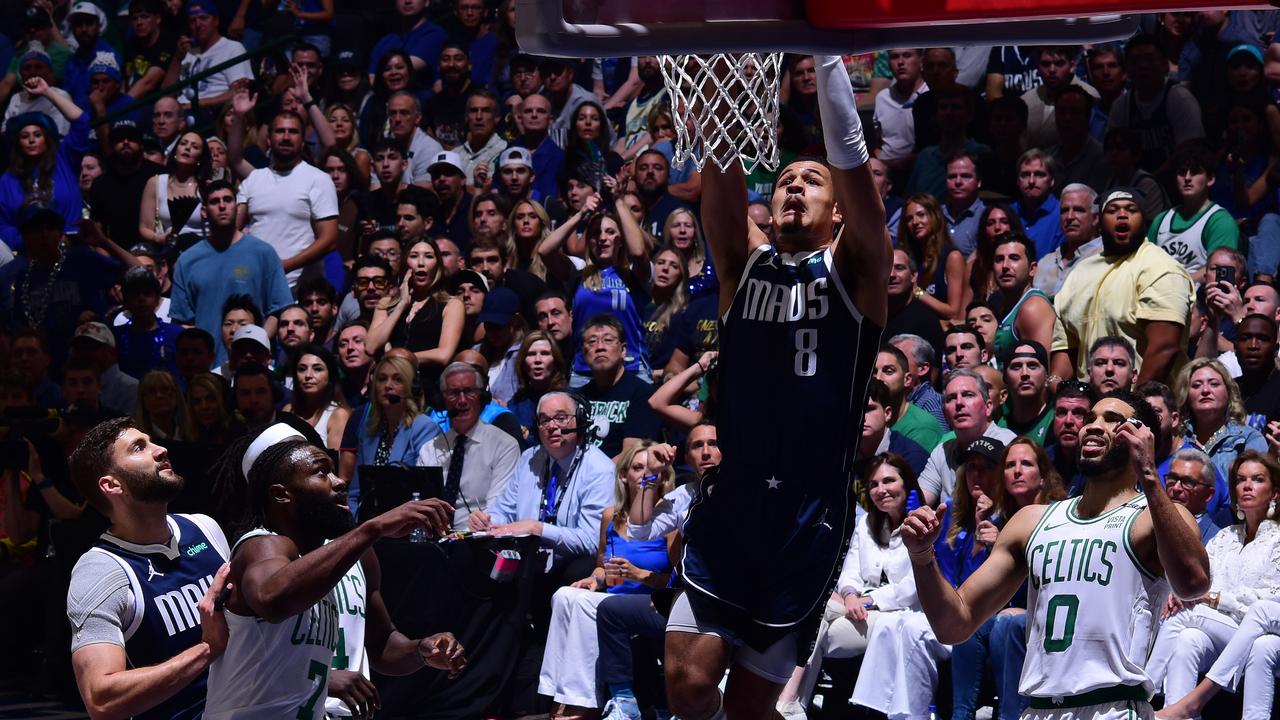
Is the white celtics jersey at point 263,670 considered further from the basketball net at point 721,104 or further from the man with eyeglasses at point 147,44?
the man with eyeglasses at point 147,44

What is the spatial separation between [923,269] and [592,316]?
2342 mm

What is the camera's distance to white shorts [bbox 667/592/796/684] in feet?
18.3

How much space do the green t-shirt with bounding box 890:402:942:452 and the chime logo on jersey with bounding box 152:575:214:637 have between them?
5.29m

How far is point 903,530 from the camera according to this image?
16.9ft

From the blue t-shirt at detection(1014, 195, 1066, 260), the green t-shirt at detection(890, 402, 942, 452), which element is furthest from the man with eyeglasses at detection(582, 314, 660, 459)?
the blue t-shirt at detection(1014, 195, 1066, 260)

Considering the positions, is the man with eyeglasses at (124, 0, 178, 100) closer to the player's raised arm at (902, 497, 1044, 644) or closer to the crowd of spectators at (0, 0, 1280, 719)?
the crowd of spectators at (0, 0, 1280, 719)

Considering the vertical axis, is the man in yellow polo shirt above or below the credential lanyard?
above

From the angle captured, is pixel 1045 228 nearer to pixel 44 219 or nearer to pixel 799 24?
pixel 799 24

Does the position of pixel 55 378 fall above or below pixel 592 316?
below

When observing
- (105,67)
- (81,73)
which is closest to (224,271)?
(105,67)

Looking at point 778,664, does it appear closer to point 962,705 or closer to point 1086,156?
point 962,705

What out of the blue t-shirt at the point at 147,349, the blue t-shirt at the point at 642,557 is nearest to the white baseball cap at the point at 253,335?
the blue t-shirt at the point at 147,349

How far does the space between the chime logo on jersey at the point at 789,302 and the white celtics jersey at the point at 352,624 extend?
174 cm

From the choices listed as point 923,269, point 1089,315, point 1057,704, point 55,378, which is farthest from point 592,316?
point 1057,704
